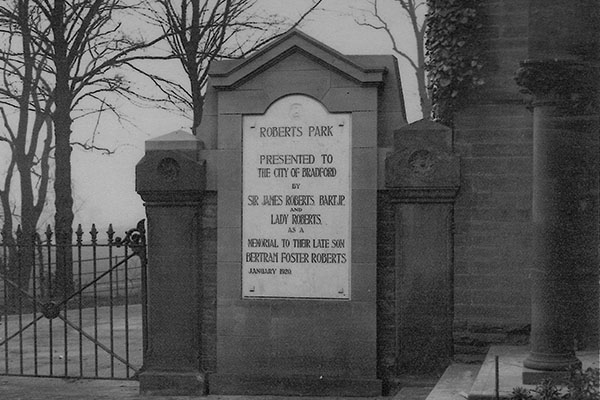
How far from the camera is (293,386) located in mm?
9148

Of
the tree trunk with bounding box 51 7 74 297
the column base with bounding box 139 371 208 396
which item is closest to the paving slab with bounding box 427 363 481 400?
the column base with bounding box 139 371 208 396

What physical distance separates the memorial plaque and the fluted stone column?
9.20 feet

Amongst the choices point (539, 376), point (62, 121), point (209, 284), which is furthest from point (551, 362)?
point (62, 121)

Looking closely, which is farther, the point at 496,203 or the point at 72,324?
the point at 72,324

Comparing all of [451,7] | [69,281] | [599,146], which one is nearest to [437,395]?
[599,146]

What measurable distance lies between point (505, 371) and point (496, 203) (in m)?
2.19

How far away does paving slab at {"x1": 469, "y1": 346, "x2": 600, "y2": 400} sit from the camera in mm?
6344

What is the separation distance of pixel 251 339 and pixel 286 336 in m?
0.39

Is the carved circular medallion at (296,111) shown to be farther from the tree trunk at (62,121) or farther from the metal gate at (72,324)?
the tree trunk at (62,121)

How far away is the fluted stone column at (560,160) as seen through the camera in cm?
646

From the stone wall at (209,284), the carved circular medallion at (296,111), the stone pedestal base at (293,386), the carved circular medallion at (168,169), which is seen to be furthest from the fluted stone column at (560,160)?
the carved circular medallion at (168,169)

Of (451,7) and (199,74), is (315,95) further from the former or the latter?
(199,74)

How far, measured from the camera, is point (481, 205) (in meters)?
8.87

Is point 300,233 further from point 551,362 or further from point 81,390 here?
point 551,362
